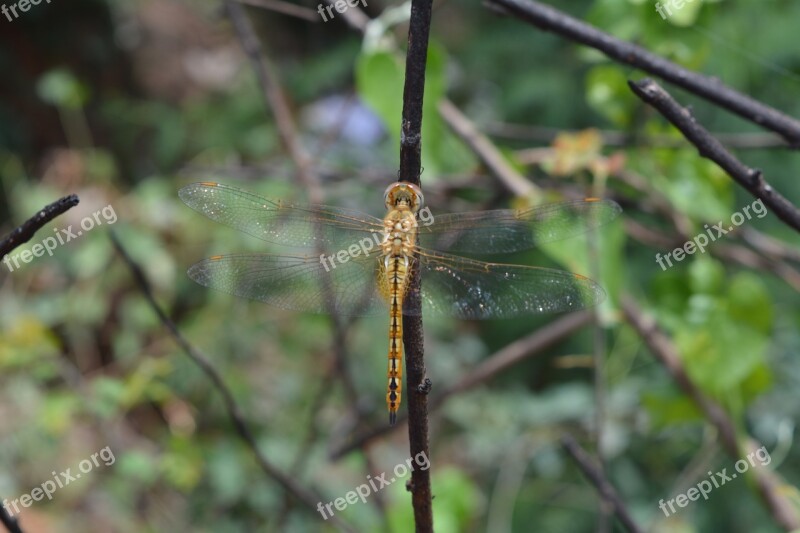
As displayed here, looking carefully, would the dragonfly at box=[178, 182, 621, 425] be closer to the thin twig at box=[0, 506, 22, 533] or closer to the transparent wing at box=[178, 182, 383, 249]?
the transparent wing at box=[178, 182, 383, 249]

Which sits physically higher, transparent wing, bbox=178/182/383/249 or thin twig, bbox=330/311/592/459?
transparent wing, bbox=178/182/383/249

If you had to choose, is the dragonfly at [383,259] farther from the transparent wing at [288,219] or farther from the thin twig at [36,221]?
the thin twig at [36,221]

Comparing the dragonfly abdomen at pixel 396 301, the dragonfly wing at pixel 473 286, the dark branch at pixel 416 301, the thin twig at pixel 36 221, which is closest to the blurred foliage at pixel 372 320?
the dragonfly wing at pixel 473 286

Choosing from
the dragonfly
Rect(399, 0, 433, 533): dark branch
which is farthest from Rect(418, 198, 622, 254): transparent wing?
Rect(399, 0, 433, 533): dark branch

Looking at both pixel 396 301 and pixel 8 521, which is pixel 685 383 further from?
pixel 8 521

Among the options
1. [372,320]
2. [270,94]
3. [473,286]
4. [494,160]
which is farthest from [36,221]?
[372,320]
